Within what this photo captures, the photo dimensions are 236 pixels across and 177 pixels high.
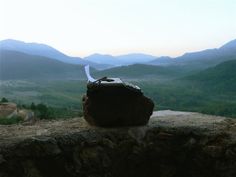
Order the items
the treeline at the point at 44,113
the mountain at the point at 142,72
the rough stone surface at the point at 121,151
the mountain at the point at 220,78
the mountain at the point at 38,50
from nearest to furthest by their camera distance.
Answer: the rough stone surface at the point at 121,151 → the treeline at the point at 44,113 → the mountain at the point at 220,78 → the mountain at the point at 142,72 → the mountain at the point at 38,50

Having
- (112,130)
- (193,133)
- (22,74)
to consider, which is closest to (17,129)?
(112,130)

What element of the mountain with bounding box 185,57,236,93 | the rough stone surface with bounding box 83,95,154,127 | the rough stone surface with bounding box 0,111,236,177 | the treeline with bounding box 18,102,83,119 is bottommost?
the mountain with bounding box 185,57,236,93

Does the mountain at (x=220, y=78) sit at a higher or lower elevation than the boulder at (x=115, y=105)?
lower

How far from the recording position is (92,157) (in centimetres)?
438

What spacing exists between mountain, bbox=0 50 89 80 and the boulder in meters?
59.1

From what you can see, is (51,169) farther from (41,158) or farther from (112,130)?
(112,130)

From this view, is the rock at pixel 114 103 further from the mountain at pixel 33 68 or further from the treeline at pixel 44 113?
the mountain at pixel 33 68

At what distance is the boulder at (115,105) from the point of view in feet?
14.7

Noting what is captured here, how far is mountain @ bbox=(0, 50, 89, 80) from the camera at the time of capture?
212ft

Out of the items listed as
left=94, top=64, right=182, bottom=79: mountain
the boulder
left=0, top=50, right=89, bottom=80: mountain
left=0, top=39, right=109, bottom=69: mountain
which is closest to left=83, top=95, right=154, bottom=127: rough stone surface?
the boulder

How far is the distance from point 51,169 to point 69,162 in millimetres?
175

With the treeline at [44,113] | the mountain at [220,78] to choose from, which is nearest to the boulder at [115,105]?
the treeline at [44,113]

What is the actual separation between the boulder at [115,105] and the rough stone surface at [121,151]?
0.29 feet

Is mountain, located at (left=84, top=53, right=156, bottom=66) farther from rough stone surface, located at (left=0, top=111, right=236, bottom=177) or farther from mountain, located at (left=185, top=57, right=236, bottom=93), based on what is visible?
rough stone surface, located at (left=0, top=111, right=236, bottom=177)
